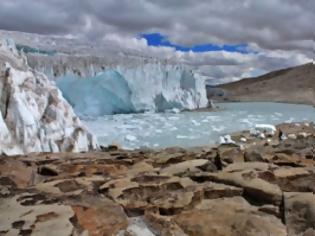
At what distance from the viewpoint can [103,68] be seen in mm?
23469

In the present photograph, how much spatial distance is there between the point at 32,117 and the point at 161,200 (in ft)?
19.9

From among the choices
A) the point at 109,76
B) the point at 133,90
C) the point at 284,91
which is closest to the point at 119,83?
the point at 109,76

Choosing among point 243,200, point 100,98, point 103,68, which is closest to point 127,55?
point 103,68

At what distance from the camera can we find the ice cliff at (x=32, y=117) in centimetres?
856

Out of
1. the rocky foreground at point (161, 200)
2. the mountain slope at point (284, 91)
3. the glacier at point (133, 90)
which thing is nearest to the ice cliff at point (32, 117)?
the rocky foreground at point (161, 200)

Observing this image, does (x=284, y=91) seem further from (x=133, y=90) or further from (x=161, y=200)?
(x=161, y=200)

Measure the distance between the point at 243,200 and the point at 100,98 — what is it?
61.7 feet

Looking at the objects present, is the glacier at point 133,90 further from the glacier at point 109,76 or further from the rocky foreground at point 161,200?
the rocky foreground at point 161,200

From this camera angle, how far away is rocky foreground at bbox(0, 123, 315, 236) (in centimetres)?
307

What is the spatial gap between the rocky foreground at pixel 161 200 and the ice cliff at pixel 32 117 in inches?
152

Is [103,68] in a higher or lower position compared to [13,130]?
higher

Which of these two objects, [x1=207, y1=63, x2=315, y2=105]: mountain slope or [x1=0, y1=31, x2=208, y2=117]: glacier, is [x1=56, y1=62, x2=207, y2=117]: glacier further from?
[x1=207, y1=63, x2=315, y2=105]: mountain slope

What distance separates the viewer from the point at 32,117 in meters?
9.02

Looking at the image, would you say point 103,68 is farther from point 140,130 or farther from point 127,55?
point 140,130
